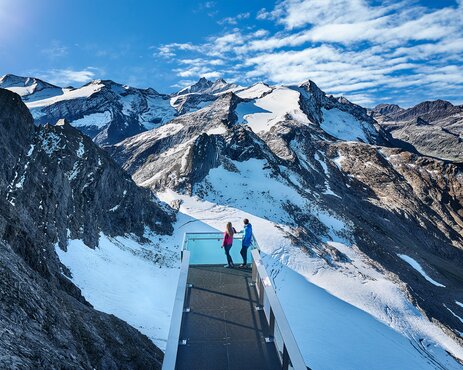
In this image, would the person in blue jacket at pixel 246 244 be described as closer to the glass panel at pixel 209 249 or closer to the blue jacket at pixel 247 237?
the blue jacket at pixel 247 237

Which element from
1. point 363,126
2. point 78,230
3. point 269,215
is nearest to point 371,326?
point 269,215

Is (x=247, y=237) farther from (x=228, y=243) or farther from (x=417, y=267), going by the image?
(x=417, y=267)

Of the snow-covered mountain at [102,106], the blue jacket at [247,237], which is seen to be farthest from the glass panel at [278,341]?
the snow-covered mountain at [102,106]

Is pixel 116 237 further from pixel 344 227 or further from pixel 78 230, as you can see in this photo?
pixel 344 227

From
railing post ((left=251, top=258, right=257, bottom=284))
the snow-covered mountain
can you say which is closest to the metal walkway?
railing post ((left=251, top=258, right=257, bottom=284))

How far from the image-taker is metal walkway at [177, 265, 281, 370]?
6.33 meters

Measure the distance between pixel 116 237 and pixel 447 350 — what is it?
76.8ft

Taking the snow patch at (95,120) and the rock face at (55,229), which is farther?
the snow patch at (95,120)

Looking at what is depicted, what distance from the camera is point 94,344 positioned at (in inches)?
296

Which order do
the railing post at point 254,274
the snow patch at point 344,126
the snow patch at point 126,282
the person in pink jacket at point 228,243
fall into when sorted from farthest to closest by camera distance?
the snow patch at point 344,126
the snow patch at point 126,282
the person in pink jacket at point 228,243
the railing post at point 254,274

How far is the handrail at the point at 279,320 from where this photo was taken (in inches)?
219

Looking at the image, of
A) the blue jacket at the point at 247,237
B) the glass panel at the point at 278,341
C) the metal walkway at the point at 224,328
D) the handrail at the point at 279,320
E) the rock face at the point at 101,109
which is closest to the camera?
the handrail at the point at 279,320

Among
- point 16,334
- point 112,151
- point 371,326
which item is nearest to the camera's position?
point 16,334

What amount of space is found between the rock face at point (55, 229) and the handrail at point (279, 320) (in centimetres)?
352
